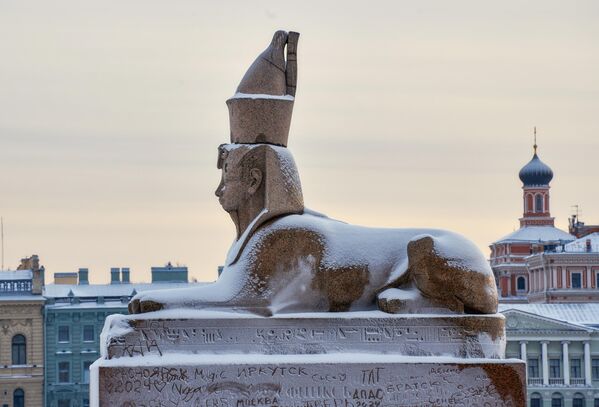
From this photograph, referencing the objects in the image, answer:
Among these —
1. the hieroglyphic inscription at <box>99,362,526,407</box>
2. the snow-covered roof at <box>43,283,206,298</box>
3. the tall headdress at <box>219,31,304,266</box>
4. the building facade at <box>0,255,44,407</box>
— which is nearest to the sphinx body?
the tall headdress at <box>219,31,304,266</box>

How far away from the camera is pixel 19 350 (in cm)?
10019

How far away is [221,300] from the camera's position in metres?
20.9

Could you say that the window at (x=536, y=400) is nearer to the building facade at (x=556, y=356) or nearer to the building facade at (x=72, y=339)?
the building facade at (x=556, y=356)

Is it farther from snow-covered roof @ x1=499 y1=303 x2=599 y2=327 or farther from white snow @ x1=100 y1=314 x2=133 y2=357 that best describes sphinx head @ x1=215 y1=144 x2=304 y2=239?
snow-covered roof @ x1=499 y1=303 x2=599 y2=327

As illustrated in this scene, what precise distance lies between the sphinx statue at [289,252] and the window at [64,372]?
78953mm

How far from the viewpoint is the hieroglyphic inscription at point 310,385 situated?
66.8 ft

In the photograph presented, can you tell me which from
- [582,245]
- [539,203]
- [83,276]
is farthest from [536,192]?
[83,276]

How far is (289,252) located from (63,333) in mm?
79815

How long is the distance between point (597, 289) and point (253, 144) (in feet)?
361

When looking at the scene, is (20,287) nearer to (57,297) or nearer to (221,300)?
(57,297)

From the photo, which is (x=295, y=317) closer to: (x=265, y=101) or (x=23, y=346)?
(x=265, y=101)

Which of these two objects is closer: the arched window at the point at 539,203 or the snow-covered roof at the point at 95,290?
the snow-covered roof at the point at 95,290

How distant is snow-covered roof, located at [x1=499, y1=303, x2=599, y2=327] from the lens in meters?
109

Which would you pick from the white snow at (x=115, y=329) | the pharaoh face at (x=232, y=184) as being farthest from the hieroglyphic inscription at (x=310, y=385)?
the pharaoh face at (x=232, y=184)
